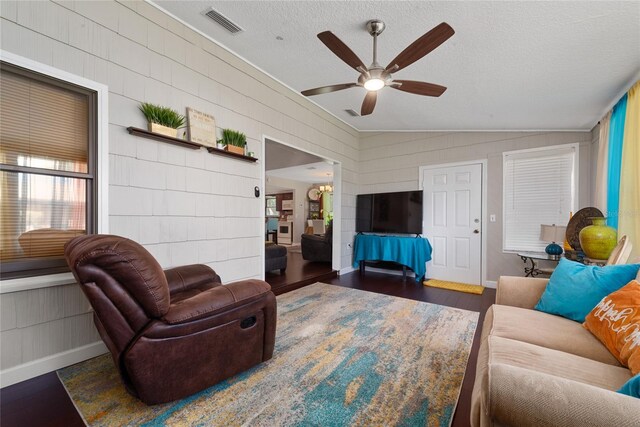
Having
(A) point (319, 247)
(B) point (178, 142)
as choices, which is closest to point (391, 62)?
(B) point (178, 142)

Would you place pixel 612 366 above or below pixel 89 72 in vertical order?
below

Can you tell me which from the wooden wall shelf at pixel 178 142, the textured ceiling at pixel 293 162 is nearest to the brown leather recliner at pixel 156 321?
the wooden wall shelf at pixel 178 142

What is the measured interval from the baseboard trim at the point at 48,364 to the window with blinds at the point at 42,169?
615 millimetres

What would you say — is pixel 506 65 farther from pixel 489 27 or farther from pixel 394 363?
pixel 394 363

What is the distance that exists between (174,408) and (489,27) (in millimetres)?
3461

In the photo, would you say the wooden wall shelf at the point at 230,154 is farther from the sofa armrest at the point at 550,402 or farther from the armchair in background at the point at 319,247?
the sofa armrest at the point at 550,402

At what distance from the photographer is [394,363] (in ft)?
6.66

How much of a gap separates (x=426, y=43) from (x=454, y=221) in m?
3.40

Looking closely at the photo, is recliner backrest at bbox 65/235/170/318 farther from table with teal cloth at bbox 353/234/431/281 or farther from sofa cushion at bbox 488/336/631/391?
table with teal cloth at bbox 353/234/431/281

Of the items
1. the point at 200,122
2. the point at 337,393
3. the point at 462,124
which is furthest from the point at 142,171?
the point at 462,124

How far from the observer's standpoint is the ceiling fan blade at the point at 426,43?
6.03 feet

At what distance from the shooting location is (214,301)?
164 centimetres

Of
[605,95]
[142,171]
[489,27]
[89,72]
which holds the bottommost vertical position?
[142,171]

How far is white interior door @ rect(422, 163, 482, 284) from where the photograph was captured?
446 centimetres
